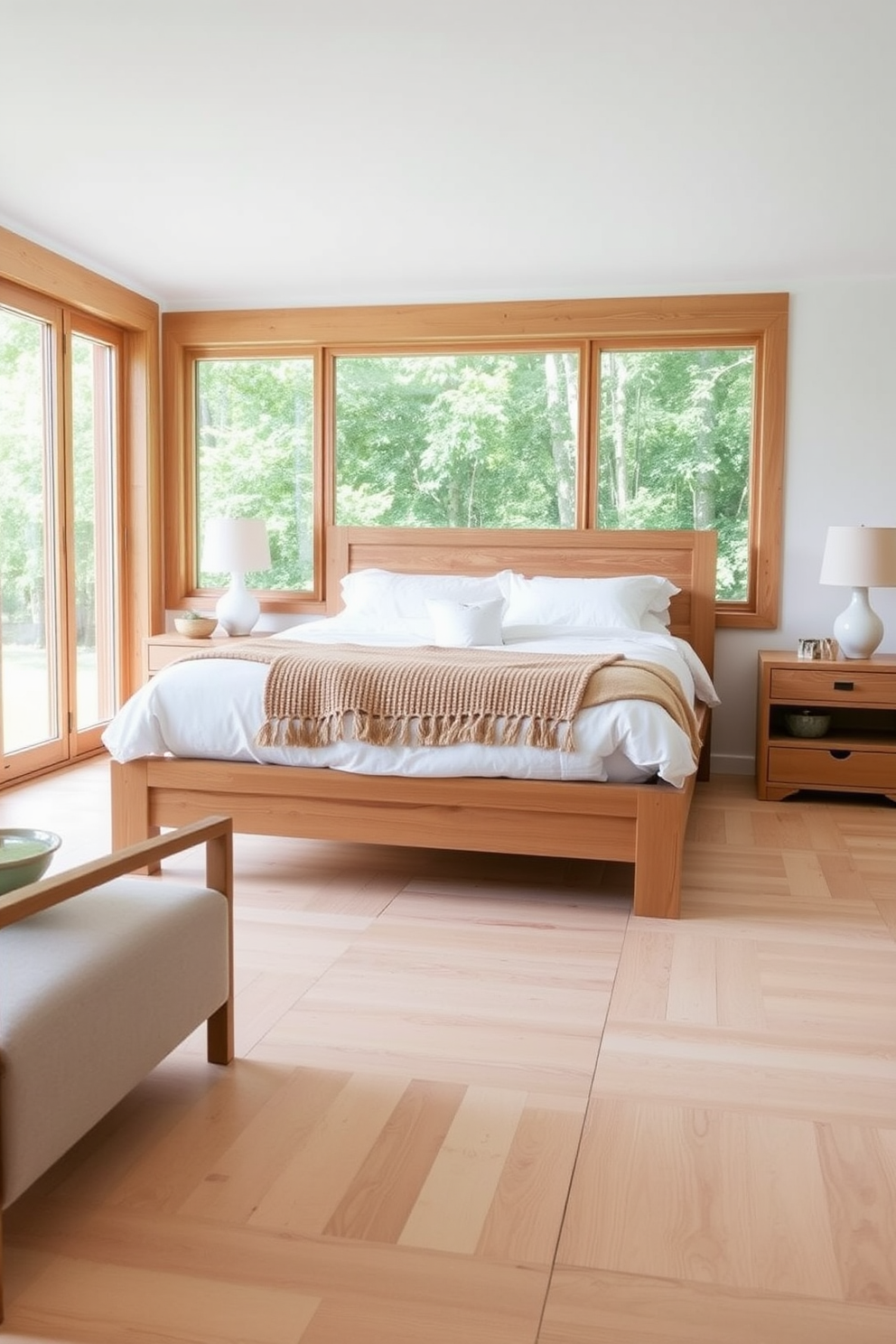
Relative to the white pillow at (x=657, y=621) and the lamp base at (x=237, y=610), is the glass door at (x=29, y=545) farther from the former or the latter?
the white pillow at (x=657, y=621)

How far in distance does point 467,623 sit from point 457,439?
5.02ft

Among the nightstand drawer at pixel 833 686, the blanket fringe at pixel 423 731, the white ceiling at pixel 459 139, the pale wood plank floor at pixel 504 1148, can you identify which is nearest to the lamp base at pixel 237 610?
the white ceiling at pixel 459 139

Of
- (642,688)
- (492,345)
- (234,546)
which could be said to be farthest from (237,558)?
(642,688)

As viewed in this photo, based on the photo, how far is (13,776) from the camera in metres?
4.78

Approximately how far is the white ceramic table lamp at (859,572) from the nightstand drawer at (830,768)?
45cm

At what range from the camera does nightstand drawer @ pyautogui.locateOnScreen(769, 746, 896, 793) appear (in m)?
4.61

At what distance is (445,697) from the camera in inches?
132

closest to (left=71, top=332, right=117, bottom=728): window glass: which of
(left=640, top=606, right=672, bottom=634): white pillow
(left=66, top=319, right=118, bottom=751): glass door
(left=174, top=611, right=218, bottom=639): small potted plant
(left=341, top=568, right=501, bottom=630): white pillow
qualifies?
(left=66, top=319, right=118, bottom=751): glass door

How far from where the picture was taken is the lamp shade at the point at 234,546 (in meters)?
5.34

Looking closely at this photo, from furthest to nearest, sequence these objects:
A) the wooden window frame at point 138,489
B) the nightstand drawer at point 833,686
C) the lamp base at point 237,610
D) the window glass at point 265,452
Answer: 1. the window glass at point 265,452
2. the wooden window frame at point 138,489
3. the lamp base at point 237,610
4. the nightstand drawer at point 833,686

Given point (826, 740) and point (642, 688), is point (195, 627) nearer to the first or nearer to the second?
point (642, 688)

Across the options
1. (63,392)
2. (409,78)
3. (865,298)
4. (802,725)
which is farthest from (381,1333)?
(865,298)

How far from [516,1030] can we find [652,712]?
1093 mm

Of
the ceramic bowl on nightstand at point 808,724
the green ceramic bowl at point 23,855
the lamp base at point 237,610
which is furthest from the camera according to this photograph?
the lamp base at point 237,610
